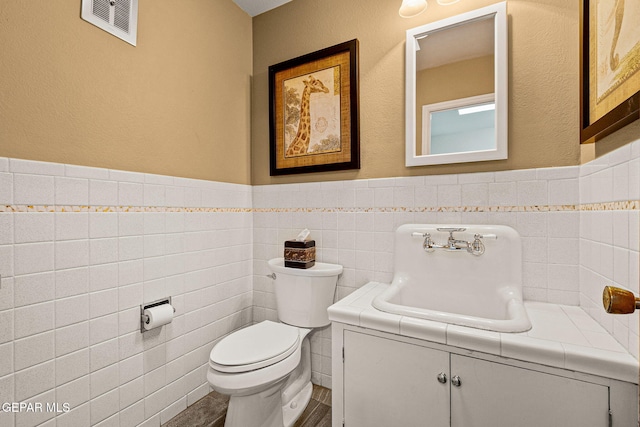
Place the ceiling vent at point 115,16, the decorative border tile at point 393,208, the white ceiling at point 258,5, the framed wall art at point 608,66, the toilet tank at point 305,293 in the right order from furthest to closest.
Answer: the white ceiling at point 258,5
the toilet tank at point 305,293
the ceiling vent at point 115,16
the decorative border tile at point 393,208
the framed wall art at point 608,66

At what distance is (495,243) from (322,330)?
1.08 m

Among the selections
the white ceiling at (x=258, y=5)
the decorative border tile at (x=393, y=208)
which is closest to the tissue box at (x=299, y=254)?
the decorative border tile at (x=393, y=208)

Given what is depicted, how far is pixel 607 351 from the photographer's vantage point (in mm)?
838

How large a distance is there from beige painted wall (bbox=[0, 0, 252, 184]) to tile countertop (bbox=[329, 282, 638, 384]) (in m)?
1.22

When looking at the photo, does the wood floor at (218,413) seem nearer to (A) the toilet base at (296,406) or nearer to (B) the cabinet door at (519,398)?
(A) the toilet base at (296,406)

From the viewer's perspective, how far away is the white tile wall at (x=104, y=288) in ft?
3.40

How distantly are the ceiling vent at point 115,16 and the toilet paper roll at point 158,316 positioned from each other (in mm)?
1278

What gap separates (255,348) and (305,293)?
0.40 meters

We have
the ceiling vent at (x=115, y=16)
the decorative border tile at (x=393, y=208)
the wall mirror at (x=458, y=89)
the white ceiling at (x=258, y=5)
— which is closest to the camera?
the decorative border tile at (x=393, y=208)

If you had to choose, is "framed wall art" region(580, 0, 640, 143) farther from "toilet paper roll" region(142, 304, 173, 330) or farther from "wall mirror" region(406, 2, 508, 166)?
"toilet paper roll" region(142, 304, 173, 330)

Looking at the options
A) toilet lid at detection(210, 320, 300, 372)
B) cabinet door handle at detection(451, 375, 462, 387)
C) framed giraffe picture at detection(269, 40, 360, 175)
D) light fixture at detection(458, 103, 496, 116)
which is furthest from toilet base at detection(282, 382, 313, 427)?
light fixture at detection(458, 103, 496, 116)

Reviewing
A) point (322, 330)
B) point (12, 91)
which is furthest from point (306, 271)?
point (12, 91)

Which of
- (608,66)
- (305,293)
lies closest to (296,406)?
(305,293)

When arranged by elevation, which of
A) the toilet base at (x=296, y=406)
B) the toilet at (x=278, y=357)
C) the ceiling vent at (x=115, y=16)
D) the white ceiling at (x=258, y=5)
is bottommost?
the toilet base at (x=296, y=406)
